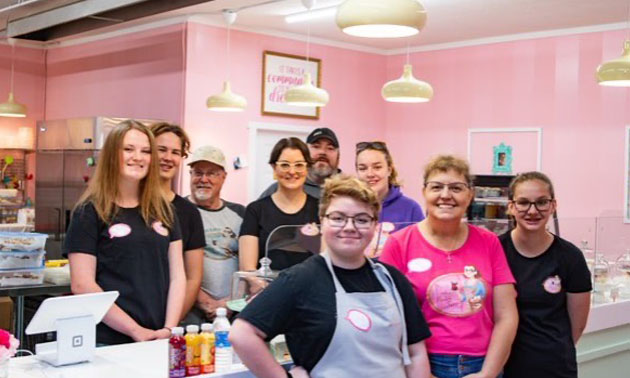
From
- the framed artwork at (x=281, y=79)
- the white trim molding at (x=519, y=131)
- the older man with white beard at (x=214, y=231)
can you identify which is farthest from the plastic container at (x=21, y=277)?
the white trim molding at (x=519, y=131)

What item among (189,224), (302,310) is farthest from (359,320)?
(189,224)

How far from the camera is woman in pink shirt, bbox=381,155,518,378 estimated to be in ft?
8.76

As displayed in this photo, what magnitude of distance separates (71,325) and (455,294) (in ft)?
4.38

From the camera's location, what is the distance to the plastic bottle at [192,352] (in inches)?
104

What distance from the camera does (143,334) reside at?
120 inches

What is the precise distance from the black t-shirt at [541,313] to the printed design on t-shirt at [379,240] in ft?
1.71

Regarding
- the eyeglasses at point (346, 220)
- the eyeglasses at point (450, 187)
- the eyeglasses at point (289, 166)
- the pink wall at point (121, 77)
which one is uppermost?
the pink wall at point (121, 77)

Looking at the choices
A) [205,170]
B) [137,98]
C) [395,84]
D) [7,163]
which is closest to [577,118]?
[395,84]

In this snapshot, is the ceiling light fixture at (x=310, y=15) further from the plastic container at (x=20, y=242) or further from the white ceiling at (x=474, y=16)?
the plastic container at (x=20, y=242)

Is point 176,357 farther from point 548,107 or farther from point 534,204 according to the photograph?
point 548,107

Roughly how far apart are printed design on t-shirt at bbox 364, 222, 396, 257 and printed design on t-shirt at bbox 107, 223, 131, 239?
94 centimetres

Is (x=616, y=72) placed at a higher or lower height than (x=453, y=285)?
higher

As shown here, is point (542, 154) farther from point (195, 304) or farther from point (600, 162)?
point (195, 304)

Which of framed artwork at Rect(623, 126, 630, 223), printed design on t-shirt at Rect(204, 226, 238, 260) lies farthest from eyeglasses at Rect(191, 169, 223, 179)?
framed artwork at Rect(623, 126, 630, 223)
